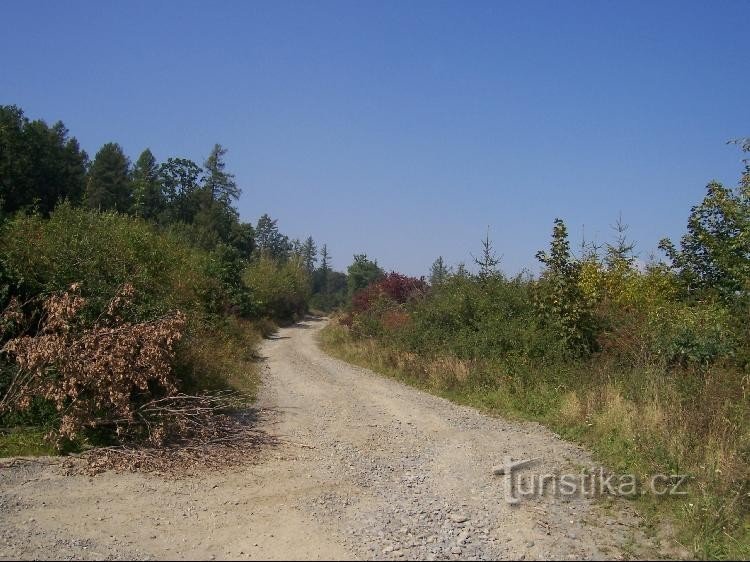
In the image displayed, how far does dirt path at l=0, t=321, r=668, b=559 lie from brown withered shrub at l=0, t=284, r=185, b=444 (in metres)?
1.07

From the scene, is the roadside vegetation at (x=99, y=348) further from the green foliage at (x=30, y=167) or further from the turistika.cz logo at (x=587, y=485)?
the green foliage at (x=30, y=167)

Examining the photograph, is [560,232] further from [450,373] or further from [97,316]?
[97,316]

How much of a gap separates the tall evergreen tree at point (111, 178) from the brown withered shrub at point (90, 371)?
53.9 m

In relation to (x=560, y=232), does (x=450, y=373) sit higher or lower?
lower

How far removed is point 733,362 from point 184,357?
425 inches

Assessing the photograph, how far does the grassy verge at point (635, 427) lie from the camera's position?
611 centimetres

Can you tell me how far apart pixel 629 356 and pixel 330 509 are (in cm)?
895

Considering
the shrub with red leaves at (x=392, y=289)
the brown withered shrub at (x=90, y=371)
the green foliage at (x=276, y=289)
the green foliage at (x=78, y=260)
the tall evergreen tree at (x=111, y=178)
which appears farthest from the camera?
the tall evergreen tree at (x=111, y=178)

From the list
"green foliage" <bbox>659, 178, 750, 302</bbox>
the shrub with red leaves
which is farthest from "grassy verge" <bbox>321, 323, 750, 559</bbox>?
the shrub with red leaves

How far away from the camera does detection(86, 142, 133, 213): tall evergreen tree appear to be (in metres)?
58.7

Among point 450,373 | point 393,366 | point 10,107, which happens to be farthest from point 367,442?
point 10,107

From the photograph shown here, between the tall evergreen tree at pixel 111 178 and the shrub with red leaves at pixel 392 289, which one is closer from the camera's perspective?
the shrub with red leaves at pixel 392 289

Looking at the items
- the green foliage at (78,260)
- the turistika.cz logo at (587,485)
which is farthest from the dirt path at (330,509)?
the green foliage at (78,260)

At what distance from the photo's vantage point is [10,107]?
41.1 metres
